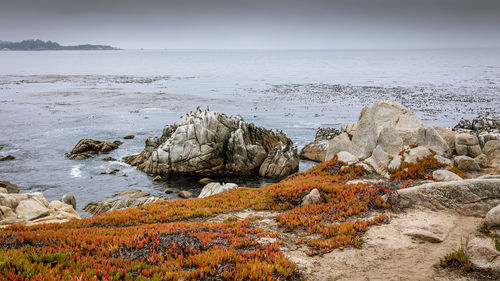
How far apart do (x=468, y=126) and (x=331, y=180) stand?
1421 inches

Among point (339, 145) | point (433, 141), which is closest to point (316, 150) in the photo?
point (339, 145)

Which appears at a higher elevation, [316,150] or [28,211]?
[316,150]

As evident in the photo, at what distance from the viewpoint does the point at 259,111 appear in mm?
74062

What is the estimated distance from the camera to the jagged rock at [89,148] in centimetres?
4651

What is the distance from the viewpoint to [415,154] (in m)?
23.1

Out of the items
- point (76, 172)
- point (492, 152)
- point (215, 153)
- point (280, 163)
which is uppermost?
point (492, 152)

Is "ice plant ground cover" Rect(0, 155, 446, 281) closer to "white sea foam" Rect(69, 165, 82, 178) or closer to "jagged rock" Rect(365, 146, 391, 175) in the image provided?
"jagged rock" Rect(365, 146, 391, 175)

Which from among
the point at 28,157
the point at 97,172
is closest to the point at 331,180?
the point at 97,172

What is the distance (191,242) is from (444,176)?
52.5 ft

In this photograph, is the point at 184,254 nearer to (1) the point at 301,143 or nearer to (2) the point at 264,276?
(2) the point at 264,276

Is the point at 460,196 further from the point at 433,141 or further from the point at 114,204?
the point at 114,204

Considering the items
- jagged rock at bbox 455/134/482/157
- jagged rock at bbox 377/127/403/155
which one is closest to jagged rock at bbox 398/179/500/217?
jagged rock at bbox 377/127/403/155

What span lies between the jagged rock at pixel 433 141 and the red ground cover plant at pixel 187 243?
9.98 meters

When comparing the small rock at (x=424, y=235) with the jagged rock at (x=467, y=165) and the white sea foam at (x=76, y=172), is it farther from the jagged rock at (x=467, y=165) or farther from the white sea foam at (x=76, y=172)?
the white sea foam at (x=76, y=172)
